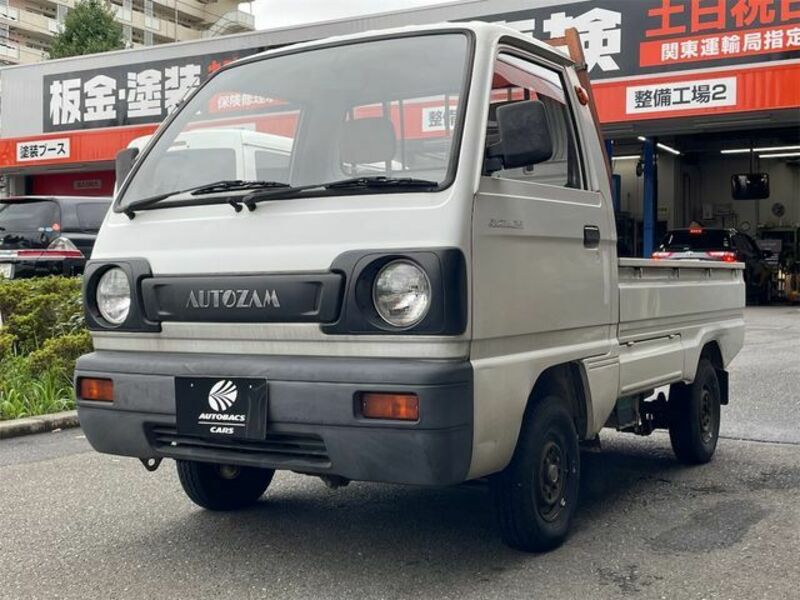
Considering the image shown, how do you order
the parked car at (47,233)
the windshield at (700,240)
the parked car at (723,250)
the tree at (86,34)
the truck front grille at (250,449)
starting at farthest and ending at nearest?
the tree at (86,34) → the windshield at (700,240) → the parked car at (723,250) → the parked car at (47,233) → the truck front grille at (250,449)

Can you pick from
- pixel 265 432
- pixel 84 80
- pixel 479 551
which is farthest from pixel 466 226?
pixel 84 80

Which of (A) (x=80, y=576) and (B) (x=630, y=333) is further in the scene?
(B) (x=630, y=333)

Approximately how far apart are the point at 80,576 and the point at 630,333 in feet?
8.84

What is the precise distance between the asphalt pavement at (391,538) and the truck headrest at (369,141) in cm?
142

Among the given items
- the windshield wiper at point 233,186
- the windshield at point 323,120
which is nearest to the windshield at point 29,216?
the windshield at point 323,120

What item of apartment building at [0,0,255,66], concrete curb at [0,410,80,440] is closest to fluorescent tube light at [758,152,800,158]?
concrete curb at [0,410,80,440]

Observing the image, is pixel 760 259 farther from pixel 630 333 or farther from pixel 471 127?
pixel 471 127

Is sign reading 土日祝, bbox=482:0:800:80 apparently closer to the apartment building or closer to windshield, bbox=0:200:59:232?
windshield, bbox=0:200:59:232

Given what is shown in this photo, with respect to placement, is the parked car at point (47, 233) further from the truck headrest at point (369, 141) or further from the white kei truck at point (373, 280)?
the truck headrest at point (369, 141)

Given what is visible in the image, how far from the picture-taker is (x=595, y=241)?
14.5ft

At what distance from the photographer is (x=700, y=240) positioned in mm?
19906

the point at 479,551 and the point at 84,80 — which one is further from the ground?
the point at 84,80

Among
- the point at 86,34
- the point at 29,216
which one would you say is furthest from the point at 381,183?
the point at 86,34

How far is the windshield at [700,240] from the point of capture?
19.7 metres
